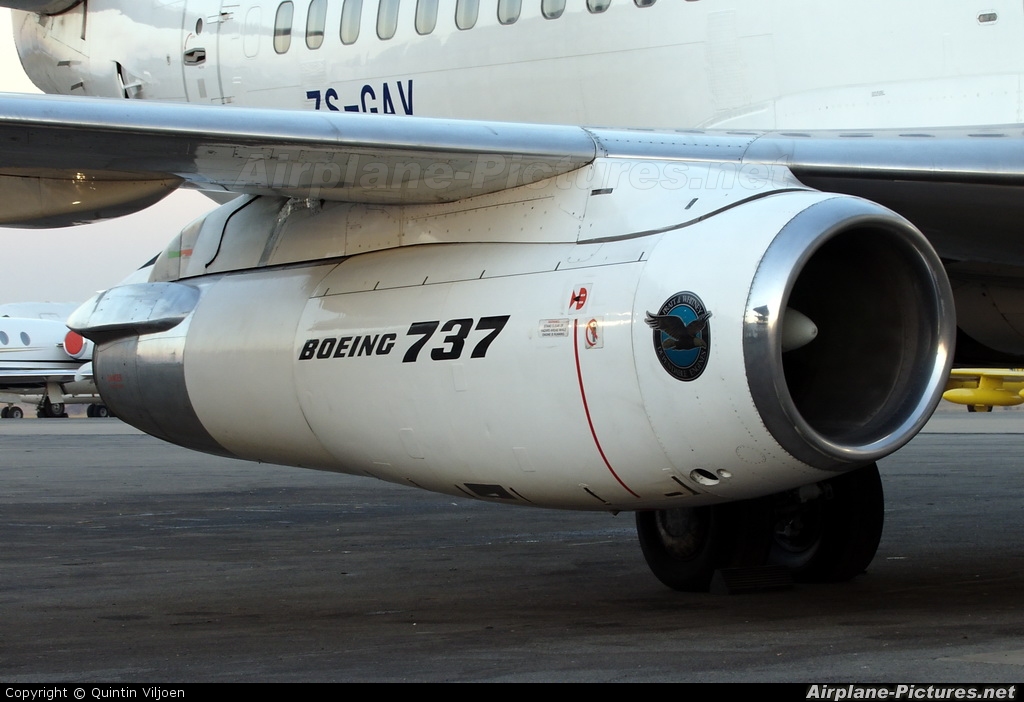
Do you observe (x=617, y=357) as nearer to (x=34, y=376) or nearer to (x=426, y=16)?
(x=426, y=16)

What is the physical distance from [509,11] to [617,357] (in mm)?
3251

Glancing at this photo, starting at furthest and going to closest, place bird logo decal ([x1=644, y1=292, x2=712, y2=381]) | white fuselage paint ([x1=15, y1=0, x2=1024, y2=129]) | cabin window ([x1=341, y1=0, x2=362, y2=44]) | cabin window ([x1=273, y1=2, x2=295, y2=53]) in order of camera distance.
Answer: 1. cabin window ([x1=273, y1=2, x2=295, y2=53])
2. cabin window ([x1=341, y1=0, x2=362, y2=44])
3. white fuselage paint ([x1=15, y1=0, x2=1024, y2=129])
4. bird logo decal ([x1=644, y1=292, x2=712, y2=381])

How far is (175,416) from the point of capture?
7031mm

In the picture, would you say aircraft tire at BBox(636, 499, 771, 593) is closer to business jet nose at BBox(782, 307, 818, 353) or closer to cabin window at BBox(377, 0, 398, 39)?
business jet nose at BBox(782, 307, 818, 353)

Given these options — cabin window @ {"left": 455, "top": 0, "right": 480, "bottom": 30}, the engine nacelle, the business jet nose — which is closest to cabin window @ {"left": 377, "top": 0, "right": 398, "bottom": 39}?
cabin window @ {"left": 455, "top": 0, "right": 480, "bottom": 30}

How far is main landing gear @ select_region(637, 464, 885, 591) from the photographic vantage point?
6.77 metres

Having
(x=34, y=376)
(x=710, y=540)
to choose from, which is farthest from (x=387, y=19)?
(x=34, y=376)

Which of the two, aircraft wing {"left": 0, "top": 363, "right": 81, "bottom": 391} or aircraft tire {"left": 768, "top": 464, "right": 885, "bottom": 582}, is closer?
aircraft tire {"left": 768, "top": 464, "right": 885, "bottom": 582}

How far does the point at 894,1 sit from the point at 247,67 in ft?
15.1

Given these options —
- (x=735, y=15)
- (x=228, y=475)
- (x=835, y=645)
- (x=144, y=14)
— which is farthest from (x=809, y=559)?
(x=228, y=475)

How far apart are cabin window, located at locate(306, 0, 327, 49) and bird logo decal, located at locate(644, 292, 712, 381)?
4.59m

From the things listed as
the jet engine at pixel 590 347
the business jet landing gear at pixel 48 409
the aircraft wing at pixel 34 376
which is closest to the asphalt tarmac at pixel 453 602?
the jet engine at pixel 590 347

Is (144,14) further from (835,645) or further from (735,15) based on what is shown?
(835,645)

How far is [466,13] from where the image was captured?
307 inches
